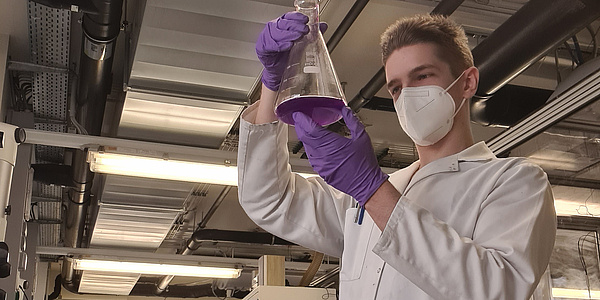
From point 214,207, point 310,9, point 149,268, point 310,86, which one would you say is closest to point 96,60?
point 310,9

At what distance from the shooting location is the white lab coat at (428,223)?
1077 millimetres

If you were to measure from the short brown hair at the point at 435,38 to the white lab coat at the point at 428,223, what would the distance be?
203mm

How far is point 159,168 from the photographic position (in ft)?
14.1

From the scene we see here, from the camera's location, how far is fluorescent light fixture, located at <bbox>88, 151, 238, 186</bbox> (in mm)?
4164

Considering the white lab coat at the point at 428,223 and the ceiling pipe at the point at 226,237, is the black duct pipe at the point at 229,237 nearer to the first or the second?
the ceiling pipe at the point at 226,237

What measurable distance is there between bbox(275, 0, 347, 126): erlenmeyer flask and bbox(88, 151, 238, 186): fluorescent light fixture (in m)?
3.01

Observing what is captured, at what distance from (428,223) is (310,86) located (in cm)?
34

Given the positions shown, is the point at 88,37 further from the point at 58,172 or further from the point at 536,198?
the point at 536,198

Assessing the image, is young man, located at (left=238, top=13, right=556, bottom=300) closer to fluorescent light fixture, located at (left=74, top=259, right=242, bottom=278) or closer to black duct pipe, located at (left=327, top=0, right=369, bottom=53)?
black duct pipe, located at (left=327, top=0, right=369, bottom=53)

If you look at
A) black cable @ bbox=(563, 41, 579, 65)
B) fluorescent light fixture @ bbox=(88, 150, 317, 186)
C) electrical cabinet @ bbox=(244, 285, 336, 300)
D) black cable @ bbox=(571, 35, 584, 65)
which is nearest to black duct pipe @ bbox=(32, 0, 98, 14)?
fluorescent light fixture @ bbox=(88, 150, 317, 186)

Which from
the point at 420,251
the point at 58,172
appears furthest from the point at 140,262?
the point at 420,251

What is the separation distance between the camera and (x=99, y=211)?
19.8ft

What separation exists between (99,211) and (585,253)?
4174 millimetres

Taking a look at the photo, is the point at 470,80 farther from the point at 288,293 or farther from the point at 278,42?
the point at 288,293
